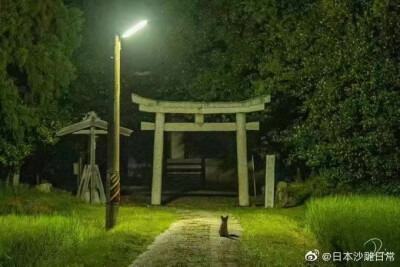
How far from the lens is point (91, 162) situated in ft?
77.3

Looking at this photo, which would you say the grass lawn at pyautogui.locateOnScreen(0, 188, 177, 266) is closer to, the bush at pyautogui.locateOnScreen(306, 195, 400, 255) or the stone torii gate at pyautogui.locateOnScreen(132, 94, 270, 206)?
A: the bush at pyautogui.locateOnScreen(306, 195, 400, 255)

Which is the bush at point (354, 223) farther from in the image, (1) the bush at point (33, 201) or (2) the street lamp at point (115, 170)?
(1) the bush at point (33, 201)

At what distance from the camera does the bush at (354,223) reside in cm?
1091

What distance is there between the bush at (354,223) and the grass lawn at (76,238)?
367cm

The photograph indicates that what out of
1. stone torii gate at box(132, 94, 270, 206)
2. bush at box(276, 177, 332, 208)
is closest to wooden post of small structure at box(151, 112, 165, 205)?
stone torii gate at box(132, 94, 270, 206)

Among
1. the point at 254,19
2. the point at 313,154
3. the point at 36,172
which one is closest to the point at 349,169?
the point at 313,154

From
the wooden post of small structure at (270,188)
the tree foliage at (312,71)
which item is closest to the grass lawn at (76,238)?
the wooden post of small structure at (270,188)

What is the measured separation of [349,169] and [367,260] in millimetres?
11972

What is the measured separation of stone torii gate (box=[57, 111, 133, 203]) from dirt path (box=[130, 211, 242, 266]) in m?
7.86

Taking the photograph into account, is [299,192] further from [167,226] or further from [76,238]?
[76,238]

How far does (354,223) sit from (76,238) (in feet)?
18.4

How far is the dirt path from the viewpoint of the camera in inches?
427

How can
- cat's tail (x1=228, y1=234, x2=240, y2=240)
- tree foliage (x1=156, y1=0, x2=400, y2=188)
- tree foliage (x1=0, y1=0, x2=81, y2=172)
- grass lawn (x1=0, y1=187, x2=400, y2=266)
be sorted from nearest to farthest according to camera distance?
grass lawn (x1=0, y1=187, x2=400, y2=266) < cat's tail (x1=228, y1=234, x2=240, y2=240) < tree foliage (x1=156, y1=0, x2=400, y2=188) < tree foliage (x1=0, y1=0, x2=81, y2=172)

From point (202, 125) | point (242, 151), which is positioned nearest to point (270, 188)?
point (242, 151)
